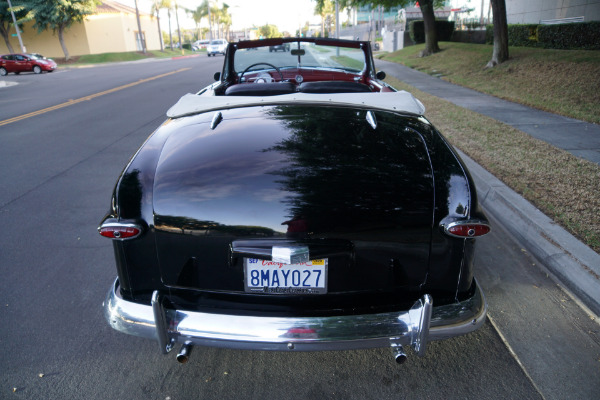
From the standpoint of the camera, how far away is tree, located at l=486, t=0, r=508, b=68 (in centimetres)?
1402

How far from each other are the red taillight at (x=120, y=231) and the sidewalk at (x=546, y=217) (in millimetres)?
2838

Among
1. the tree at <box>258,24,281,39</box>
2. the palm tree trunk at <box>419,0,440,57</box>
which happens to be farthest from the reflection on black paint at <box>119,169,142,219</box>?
the tree at <box>258,24,281,39</box>

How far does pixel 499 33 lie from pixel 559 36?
4004mm

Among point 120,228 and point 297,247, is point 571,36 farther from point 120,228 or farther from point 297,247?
point 120,228

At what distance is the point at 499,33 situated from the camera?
568 inches

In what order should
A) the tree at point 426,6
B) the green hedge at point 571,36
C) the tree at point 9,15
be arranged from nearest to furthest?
the green hedge at point 571,36, the tree at point 426,6, the tree at point 9,15

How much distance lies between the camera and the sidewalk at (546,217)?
3.19 m

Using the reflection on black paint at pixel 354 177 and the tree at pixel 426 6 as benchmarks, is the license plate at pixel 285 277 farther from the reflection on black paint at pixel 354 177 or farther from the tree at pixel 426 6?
the tree at pixel 426 6

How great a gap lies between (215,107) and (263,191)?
112cm

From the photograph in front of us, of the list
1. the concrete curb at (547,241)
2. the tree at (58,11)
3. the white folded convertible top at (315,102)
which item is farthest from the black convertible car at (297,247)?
the tree at (58,11)

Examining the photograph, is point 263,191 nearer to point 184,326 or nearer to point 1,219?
point 184,326

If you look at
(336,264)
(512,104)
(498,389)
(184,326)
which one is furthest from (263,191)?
(512,104)

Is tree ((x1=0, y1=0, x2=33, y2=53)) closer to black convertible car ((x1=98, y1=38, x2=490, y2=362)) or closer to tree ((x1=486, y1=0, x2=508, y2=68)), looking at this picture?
tree ((x1=486, y1=0, x2=508, y2=68))

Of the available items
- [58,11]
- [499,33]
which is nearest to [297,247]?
[499,33]
